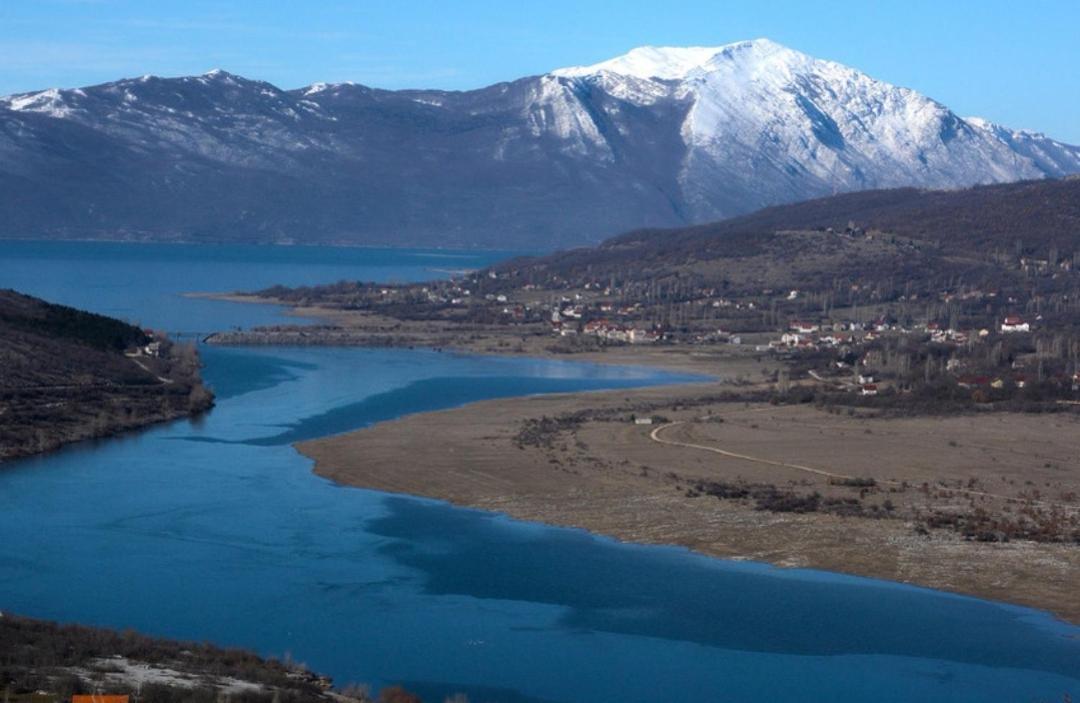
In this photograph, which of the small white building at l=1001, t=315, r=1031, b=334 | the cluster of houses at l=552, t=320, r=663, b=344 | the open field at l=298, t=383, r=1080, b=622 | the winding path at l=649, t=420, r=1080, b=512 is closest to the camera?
the open field at l=298, t=383, r=1080, b=622

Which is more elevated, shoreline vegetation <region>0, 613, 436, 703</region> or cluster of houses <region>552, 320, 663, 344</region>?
cluster of houses <region>552, 320, 663, 344</region>

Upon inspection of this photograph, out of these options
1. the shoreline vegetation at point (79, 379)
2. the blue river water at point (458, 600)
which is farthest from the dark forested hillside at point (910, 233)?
the blue river water at point (458, 600)

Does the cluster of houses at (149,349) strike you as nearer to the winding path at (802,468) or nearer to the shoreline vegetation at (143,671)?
the winding path at (802,468)

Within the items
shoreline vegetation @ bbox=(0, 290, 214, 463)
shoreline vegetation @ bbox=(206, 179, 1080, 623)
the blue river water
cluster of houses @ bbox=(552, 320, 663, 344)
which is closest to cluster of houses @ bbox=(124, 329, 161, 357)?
shoreline vegetation @ bbox=(0, 290, 214, 463)

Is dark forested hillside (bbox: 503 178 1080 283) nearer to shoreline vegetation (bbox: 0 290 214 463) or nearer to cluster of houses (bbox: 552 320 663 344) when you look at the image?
cluster of houses (bbox: 552 320 663 344)

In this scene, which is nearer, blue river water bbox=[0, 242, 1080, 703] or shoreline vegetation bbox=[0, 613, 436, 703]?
shoreline vegetation bbox=[0, 613, 436, 703]

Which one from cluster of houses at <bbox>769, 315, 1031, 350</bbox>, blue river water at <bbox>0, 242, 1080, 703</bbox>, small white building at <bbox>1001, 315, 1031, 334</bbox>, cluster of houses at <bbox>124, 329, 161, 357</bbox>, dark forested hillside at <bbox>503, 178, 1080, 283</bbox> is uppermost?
dark forested hillside at <bbox>503, 178, 1080, 283</bbox>
